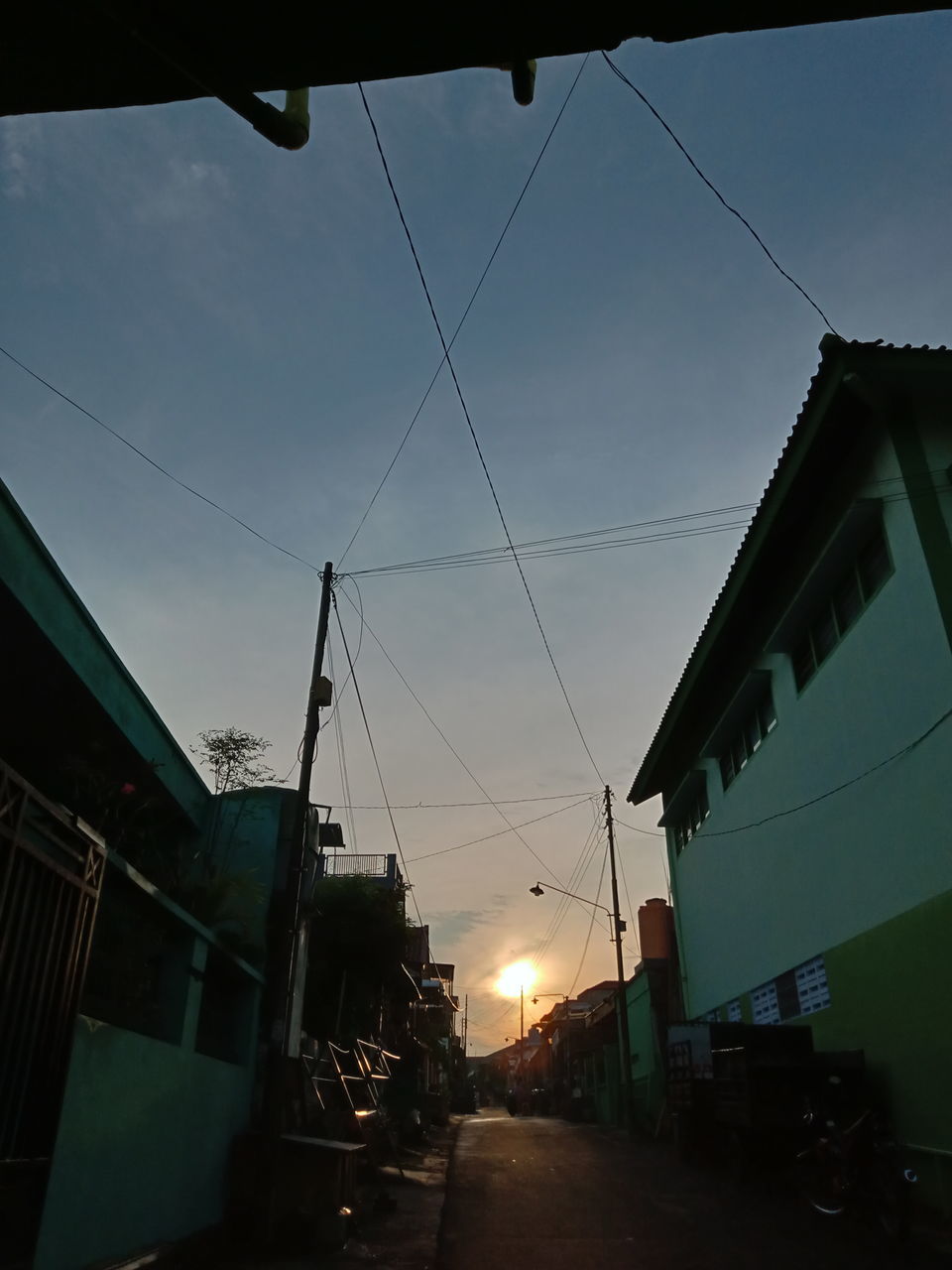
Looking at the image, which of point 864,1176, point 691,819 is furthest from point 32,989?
point 691,819

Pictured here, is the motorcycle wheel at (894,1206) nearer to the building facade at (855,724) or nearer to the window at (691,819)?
the building facade at (855,724)

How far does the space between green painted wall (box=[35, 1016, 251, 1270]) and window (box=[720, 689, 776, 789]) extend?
10.5 metres

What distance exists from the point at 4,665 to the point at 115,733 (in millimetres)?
1486

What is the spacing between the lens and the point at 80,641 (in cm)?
713

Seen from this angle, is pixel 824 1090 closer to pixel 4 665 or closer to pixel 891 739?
pixel 891 739

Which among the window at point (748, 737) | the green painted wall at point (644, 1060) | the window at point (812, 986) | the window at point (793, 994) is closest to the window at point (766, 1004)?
the window at point (793, 994)

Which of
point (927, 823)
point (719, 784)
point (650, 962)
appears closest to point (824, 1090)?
point (927, 823)

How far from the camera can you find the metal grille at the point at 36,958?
4320 millimetres

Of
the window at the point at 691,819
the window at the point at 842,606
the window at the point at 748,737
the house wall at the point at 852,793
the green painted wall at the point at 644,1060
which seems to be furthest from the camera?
the green painted wall at the point at 644,1060

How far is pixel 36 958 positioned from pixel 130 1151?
241 cm

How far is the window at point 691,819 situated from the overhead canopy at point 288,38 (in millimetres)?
17338

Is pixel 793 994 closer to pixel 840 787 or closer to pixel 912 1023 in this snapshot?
pixel 840 787

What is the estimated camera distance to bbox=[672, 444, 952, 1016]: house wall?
9266mm

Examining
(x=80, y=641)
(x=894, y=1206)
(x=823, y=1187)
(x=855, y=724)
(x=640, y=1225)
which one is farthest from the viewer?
(x=855, y=724)
